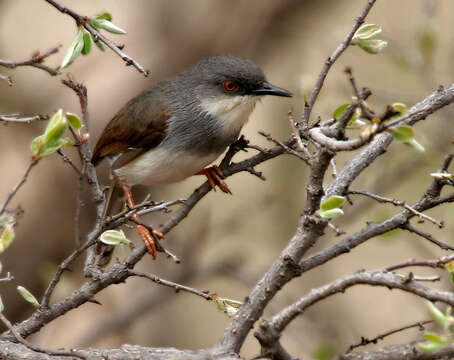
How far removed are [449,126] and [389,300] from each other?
387 cm

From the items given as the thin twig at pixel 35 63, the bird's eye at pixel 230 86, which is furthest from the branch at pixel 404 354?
the bird's eye at pixel 230 86

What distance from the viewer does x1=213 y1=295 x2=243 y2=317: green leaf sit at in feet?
9.27

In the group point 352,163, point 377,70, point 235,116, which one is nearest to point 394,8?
point 377,70

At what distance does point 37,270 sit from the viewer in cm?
648

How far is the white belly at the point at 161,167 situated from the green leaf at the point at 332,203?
208 cm

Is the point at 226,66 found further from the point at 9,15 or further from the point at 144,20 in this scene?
the point at 9,15

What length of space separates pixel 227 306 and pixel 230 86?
84.1 inches

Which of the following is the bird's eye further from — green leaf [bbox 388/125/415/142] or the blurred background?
green leaf [bbox 388/125/415/142]

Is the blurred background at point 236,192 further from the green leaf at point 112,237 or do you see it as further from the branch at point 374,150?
the green leaf at point 112,237

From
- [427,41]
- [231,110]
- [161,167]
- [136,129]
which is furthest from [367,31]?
[427,41]

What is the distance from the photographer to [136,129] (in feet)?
15.7

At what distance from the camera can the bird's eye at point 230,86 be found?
15.1 feet

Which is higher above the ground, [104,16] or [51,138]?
[104,16]

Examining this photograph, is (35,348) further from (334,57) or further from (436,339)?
(334,57)
